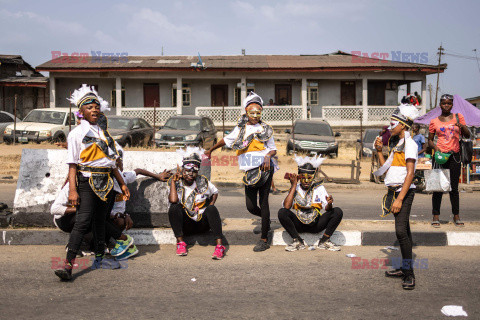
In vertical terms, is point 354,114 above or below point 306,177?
above

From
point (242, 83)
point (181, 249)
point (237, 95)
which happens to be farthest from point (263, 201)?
point (237, 95)

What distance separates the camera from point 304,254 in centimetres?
552

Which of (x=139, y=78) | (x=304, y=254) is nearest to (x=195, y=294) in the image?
(x=304, y=254)

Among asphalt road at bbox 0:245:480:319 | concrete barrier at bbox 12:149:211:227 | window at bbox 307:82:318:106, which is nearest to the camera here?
asphalt road at bbox 0:245:480:319

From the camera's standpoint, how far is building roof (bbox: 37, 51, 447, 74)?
90.5 ft

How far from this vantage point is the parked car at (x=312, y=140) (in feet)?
57.4

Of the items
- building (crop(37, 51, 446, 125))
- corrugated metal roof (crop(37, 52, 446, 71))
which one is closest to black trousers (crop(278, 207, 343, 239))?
building (crop(37, 51, 446, 125))

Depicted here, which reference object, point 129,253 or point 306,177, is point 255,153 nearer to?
point 306,177

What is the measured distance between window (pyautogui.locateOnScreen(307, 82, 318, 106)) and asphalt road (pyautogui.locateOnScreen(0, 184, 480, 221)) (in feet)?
60.5

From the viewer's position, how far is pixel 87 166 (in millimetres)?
4520

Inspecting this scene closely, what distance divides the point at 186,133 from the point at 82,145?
13053 millimetres

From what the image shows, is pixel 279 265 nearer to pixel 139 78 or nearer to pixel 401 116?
pixel 401 116

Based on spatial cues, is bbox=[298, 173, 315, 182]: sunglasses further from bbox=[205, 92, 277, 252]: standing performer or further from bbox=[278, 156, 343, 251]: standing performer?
bbox=[205, 92, 277, 252]: standing performer

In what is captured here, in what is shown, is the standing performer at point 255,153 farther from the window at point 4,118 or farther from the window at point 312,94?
the window at point 312,94
